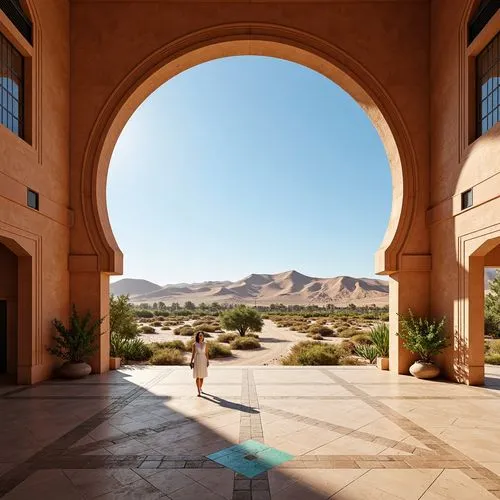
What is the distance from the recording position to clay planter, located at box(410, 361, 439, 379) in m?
9.34

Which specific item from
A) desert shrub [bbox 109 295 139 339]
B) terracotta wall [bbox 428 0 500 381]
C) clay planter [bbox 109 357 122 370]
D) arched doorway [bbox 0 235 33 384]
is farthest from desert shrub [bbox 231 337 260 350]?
terracotta wall [bbox 428 0 500 381]

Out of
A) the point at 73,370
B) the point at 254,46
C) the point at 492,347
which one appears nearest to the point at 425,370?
the point at 73,370

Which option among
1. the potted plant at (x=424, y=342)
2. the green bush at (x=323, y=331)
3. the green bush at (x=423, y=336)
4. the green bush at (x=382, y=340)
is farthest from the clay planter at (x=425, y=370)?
the green bush at (x=323, y=331)

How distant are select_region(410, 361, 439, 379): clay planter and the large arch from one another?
618 mm

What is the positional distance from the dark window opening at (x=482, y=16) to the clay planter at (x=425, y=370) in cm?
800

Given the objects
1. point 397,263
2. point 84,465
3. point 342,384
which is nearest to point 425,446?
point 342,384

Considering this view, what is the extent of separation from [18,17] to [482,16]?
35.6 feet

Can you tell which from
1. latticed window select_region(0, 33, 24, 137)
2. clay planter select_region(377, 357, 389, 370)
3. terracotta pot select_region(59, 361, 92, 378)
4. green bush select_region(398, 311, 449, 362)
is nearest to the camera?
latticed window select_region(0, 33, 24, 137)

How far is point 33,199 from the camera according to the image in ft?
29.3

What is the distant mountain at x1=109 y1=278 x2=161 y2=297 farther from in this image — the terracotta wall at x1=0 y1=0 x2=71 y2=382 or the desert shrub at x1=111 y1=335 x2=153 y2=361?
the terracotta wall at x1=0 y1=0 x2=71 y2=382

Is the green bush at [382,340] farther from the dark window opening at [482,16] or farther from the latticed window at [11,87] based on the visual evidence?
the latticed window at [11,87]

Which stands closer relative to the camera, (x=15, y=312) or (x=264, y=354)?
(x=15, y=312)

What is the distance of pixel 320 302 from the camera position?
12006 cm

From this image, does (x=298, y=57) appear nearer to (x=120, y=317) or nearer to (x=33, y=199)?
(x=33, y=199)
